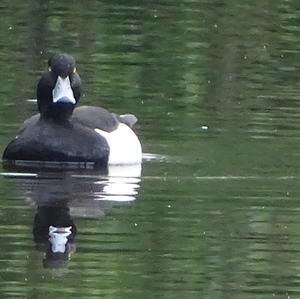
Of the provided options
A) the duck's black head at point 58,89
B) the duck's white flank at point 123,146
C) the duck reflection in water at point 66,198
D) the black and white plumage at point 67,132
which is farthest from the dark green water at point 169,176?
the duck's black head at point 58,89

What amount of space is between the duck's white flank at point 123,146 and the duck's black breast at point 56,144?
0.30ft

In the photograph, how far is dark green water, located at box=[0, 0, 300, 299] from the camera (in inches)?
453

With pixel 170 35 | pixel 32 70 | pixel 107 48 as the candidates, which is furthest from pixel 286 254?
pixel 170 35

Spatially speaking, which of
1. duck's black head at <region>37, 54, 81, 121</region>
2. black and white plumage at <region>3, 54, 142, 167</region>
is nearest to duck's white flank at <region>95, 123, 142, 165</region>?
black and white plumage at <region>3, 54, 142, 167</region>

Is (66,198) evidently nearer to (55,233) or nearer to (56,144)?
(55,233)

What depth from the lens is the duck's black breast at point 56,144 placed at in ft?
51.1

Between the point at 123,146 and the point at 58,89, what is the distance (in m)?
0.72

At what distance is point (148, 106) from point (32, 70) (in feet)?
8.87

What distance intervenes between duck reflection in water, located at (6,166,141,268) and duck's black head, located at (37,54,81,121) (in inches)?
26.4

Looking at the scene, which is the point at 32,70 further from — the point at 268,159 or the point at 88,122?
the point at 268,159

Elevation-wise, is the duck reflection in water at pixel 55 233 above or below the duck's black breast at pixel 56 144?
above

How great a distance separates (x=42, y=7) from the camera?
26594mm

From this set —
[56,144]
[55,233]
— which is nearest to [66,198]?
[55,233]

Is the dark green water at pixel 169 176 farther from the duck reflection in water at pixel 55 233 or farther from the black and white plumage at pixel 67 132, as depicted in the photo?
the black and white plumage at pixel 67 132
